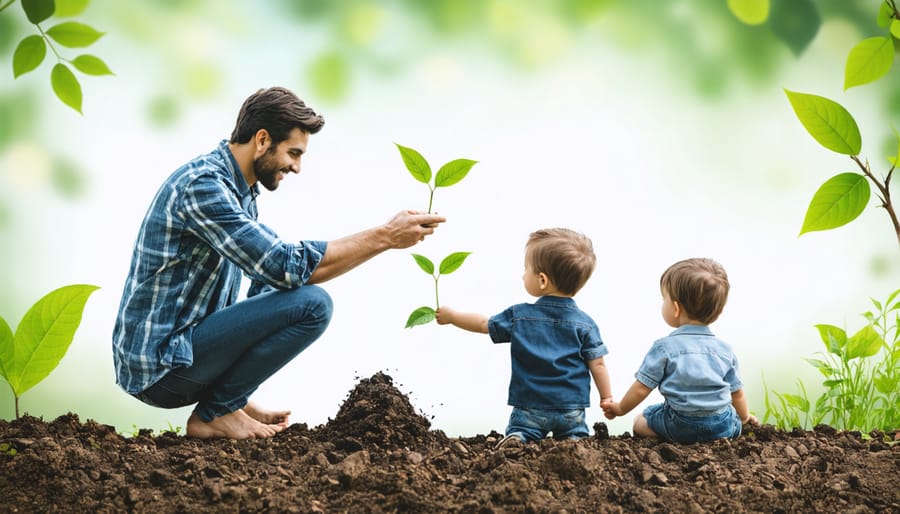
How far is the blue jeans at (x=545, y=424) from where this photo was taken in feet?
9.81

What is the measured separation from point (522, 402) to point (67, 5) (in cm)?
194

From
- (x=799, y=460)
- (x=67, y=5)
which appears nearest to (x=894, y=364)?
(x=799, y=460)

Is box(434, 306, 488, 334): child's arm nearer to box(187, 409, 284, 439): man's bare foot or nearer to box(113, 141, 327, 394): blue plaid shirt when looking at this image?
box(113, 141, 327, 394): blue plaid shirt

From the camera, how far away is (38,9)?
2514mm

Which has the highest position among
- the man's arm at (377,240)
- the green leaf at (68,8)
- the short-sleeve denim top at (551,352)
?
the green leaf at (68,8)

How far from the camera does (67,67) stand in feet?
8.75

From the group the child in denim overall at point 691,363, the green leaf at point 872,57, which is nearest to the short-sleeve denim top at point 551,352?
the child in denim overall at point 691,363

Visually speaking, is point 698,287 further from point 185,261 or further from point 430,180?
point 185,261

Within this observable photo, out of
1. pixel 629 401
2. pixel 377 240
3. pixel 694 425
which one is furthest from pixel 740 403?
pixel 377 240

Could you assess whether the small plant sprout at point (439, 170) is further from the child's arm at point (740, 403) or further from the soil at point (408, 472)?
the child's arm at point (740, 403)

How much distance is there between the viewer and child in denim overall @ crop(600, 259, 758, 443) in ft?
9.70

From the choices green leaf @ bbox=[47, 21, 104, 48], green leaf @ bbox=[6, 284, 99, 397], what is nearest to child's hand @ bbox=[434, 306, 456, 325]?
green leaf @ bbox=[6, 284, 99, 397]

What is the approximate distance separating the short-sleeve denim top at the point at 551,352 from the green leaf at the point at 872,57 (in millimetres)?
1144

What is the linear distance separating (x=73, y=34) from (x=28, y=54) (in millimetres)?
144
